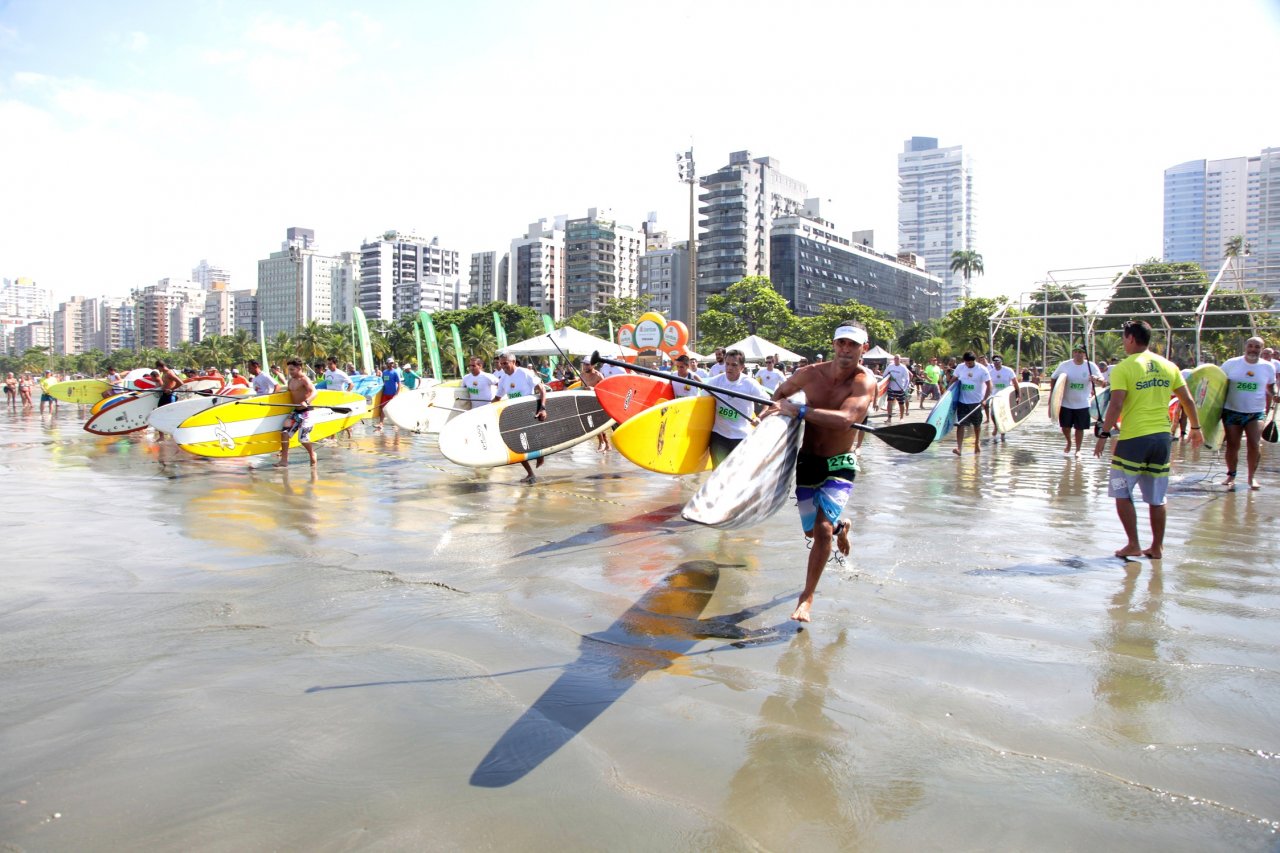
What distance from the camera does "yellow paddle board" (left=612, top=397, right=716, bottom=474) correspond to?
28.2ft

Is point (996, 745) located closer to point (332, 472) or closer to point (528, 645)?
point (528, 645)

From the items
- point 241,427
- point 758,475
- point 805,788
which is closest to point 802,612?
point 758,475

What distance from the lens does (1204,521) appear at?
7645 mm

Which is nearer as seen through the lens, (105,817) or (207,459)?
(105,817)

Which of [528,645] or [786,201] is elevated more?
[786,201]

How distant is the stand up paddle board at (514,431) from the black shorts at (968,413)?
640 cm

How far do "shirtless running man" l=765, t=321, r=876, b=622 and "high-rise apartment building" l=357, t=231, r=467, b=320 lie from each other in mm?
174671

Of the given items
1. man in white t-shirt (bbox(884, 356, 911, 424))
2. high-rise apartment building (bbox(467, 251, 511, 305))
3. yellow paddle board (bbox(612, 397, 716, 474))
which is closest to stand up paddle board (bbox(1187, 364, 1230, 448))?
yellow paddle board (bbox(612, 397, 716, 474))

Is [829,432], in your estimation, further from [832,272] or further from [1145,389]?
[832,272]

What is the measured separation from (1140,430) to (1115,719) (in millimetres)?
3356

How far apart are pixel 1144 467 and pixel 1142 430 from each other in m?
0.26

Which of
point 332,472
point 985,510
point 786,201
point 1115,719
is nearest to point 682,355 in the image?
point 985,510

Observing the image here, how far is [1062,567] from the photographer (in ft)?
19.5

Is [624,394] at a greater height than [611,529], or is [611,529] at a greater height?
[624,394]
